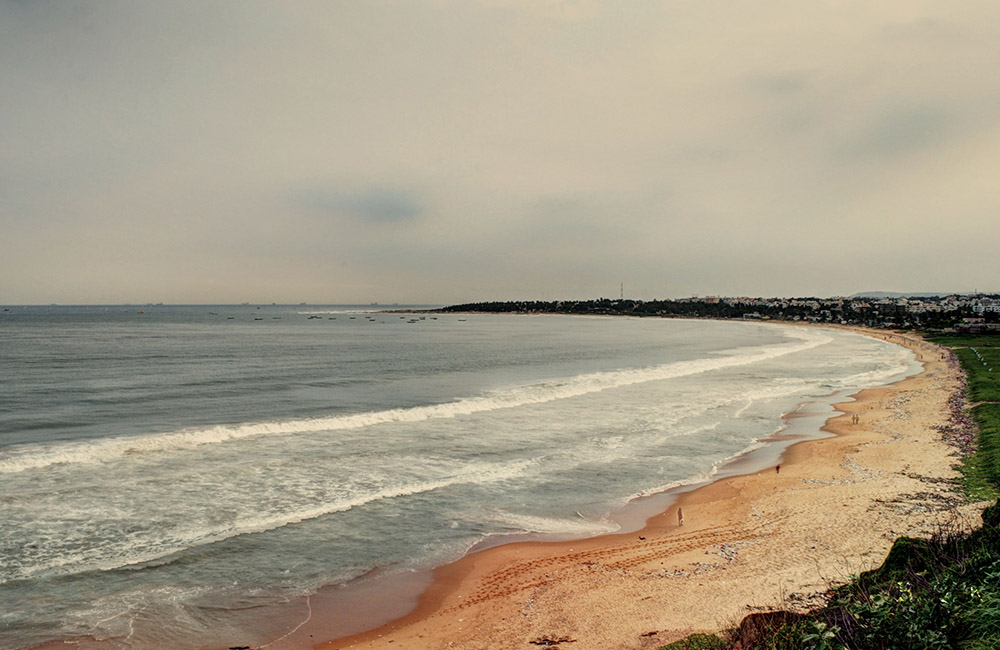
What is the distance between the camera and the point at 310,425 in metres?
27.5

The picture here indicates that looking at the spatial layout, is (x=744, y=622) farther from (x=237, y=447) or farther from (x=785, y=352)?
(x=785, y=352)

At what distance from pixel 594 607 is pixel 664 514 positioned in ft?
20.5

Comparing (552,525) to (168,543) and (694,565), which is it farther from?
(168,543)

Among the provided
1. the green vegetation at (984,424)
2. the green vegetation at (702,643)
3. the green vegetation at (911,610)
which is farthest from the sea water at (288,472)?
the green vegetation at (911,610)

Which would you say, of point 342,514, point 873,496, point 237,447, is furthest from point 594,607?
point 237,447

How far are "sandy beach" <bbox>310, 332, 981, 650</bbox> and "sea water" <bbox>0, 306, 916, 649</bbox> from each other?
1.52 meters

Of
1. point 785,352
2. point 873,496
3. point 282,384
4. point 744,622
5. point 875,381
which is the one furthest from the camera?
point 785,352

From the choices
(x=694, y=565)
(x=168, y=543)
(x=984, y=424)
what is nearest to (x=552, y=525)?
(x=694, y=565)

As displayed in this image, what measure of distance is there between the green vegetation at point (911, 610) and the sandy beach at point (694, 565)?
6.25ft

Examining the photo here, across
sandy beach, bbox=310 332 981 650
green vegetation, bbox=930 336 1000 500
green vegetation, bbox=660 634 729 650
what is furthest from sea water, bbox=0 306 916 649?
green vegetation, bbox=930 336 1000 500

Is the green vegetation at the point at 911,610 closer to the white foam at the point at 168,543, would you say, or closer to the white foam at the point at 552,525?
the white foam at the point at 552,525

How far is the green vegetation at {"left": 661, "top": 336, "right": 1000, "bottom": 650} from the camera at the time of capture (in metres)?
5.29

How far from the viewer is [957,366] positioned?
166ft

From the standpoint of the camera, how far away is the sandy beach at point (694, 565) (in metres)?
9.62
